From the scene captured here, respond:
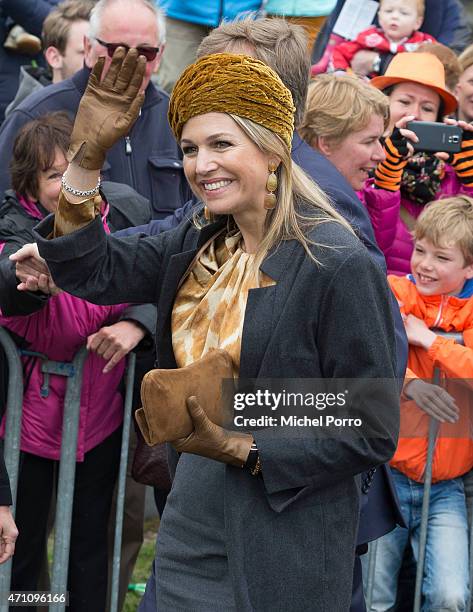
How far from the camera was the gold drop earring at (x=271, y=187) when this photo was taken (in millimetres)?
2736

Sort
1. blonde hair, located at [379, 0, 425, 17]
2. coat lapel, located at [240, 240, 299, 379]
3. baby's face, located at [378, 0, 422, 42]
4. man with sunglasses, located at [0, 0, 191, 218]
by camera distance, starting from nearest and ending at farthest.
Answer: coat lapel, located at [240, 240, 299, 379]
man with sunglasses, located at [0, 0, 191, 218]
baby's face, located at [378, 0, 422, 42]
blonde hair, located at [379, 0, 425, 17]

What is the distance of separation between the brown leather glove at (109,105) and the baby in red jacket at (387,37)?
11.6 feet

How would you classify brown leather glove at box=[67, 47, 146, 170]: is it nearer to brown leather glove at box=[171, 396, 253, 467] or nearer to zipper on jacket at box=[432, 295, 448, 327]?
brown leather glove at box=[171, 396, 253, 467]

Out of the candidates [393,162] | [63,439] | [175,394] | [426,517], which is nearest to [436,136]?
[393,162]

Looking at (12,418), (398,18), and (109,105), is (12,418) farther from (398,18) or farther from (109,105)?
(398,18)

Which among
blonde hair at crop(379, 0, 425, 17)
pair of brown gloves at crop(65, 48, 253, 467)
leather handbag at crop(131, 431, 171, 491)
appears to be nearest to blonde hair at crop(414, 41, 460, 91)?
blonde hair at crop(379, 0, 425, 17)

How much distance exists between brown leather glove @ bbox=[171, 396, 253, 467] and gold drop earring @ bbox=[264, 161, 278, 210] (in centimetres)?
51

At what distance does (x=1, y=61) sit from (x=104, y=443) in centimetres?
312

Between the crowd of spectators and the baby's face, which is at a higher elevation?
the baby's face

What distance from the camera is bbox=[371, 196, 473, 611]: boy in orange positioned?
3.93 m

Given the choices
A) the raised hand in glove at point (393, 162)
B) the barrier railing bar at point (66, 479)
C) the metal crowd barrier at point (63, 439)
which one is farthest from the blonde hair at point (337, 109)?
the barrier railing bar at point (66, 479)


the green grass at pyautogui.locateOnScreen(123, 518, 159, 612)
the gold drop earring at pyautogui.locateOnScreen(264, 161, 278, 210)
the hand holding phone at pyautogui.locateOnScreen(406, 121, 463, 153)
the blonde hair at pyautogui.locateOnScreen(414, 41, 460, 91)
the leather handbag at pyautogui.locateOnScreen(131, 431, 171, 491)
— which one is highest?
the blonde hair at pyautogui.locateOnScreen(414, 41, 460, 91)

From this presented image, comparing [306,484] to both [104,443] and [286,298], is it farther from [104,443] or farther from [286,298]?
[104,443]

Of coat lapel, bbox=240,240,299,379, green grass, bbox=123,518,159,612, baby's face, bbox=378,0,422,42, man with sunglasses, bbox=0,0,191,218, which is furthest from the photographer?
baby's face, bbox=378,0,422,42
